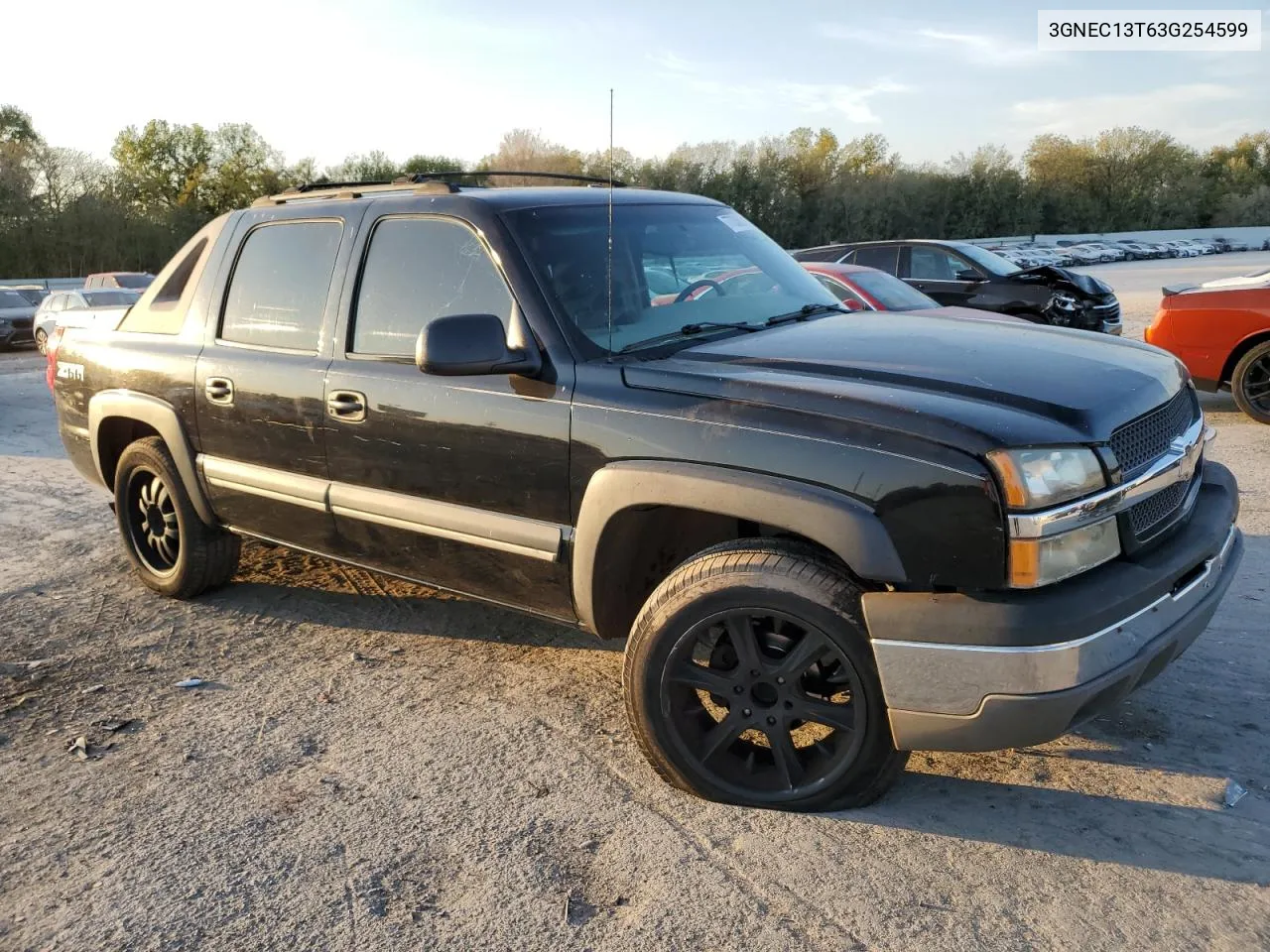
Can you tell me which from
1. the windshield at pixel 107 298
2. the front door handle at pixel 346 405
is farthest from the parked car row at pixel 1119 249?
the front door handle at pixel 346 405

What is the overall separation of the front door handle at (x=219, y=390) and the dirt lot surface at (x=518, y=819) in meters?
1.05

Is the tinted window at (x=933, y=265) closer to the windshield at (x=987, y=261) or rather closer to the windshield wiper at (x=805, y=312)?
the windshield at (x=987, y=261)

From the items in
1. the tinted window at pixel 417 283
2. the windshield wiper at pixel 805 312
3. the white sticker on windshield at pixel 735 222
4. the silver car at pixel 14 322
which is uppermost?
the white sticker on windshield at pixel 735 222

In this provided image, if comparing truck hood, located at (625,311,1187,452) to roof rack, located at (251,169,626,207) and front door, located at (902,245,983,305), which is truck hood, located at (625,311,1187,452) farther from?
front door, located at (902,245,983,305)

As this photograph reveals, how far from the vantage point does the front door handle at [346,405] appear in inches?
148

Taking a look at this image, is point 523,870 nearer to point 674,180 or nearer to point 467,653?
point 467,653

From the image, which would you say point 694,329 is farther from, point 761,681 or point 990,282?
point 990,282

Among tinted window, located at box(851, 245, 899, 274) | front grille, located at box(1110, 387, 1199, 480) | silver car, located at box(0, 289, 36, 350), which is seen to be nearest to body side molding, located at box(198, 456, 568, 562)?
front grille, located at box(1110, 387, 1199, 480)

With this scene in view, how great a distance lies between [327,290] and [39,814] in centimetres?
205

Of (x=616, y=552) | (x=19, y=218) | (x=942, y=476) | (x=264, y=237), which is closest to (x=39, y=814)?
(x=616, y=552)

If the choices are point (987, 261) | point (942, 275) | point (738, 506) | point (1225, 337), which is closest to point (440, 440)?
point (738, 506)

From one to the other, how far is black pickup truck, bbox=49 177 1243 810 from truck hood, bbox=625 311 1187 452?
0.01m

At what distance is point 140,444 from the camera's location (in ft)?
15.9

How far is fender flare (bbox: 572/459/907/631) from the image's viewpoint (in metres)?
2.62
